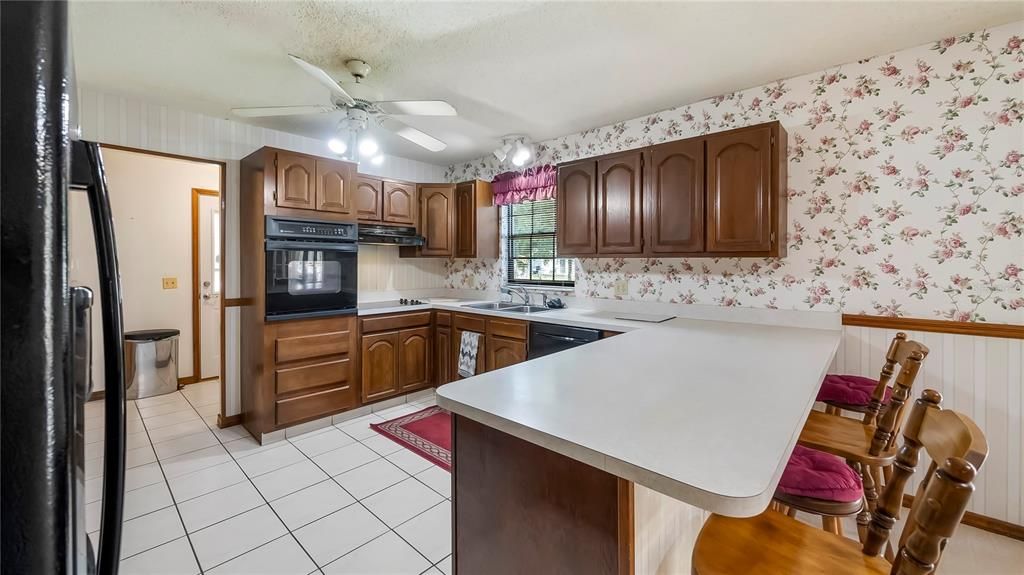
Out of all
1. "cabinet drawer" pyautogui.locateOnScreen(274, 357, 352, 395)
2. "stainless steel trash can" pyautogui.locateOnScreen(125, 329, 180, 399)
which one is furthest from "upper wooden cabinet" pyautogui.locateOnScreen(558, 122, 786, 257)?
"stainless steel trash can" pyautogui.locateOnScreen(125, 329, 180, 399)

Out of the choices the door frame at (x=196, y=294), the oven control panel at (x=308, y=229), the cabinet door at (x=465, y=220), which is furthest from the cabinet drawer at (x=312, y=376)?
the door frame at (x=196, y=294)

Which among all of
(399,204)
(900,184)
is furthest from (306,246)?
(900,184)

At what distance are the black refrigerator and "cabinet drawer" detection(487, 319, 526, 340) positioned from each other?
117 inches

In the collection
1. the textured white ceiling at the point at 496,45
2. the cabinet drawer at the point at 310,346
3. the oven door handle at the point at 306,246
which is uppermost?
the textured white ceiling at the point at 496,45

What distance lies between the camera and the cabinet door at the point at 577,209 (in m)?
3.08

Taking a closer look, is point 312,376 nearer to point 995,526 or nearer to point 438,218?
point 438,218

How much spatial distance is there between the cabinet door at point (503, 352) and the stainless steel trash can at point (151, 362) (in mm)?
3195

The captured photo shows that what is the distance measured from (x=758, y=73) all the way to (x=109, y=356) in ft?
10.2

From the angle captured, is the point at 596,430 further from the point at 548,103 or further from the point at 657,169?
the point at 548,103

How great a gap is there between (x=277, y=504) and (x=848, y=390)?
2917 millimetres

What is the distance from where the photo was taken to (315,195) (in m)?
3.15

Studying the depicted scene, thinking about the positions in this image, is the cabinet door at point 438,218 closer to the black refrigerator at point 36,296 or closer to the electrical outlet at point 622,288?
the electrical outlet at point 622,288

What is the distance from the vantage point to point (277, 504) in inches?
87.0

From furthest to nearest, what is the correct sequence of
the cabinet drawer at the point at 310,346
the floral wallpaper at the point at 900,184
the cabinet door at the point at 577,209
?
the cabinet door at the point at 577,209
the cabinet drawer at the point at 310,346
the floral wallpaper at the point at 900,184
